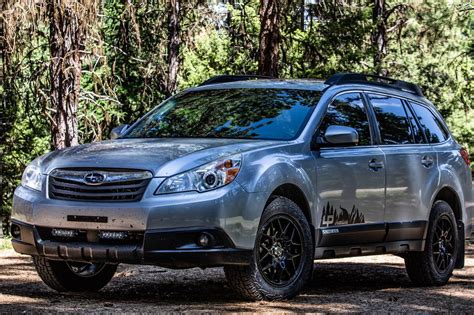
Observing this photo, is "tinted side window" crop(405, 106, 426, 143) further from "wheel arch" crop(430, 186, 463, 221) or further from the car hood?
the car hood

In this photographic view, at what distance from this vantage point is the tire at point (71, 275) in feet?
27.9

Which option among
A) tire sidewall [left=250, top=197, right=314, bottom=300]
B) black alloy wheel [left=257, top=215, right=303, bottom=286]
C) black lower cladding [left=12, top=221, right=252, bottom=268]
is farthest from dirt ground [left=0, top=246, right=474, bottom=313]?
black lower cladding [left=12, top=221, right=252, bottom=268]

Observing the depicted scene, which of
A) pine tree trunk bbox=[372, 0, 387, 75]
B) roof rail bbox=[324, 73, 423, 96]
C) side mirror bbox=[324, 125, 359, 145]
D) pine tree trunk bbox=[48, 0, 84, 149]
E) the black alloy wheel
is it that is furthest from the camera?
pine tree trunk bbox=[372, 0, 387, 75]

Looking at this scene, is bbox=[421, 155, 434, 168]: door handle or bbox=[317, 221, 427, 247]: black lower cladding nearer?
bbox=[317, 221, 427, 247]: black lower cladding

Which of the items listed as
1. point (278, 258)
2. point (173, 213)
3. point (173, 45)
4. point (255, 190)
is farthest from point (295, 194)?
point (173, 45)

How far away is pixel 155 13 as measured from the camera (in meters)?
41.4

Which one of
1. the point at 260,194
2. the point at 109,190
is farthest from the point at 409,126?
→ the point at 109,190

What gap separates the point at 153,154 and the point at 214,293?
179 centimetres

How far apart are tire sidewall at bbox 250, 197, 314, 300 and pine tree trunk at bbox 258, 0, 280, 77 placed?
9.26 metres

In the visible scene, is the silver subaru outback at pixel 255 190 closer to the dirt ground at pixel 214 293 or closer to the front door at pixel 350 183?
Answer: the front door at pixel 350 183

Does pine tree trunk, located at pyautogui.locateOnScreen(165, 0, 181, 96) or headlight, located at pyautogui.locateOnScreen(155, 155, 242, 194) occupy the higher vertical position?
headlight, located at pyautogui.locateOnScreen(155, 155, 242, 194)

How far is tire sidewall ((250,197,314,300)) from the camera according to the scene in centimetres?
770

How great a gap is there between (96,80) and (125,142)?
44.4 ft

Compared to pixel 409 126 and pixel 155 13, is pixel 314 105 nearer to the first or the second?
pixel 409 126
